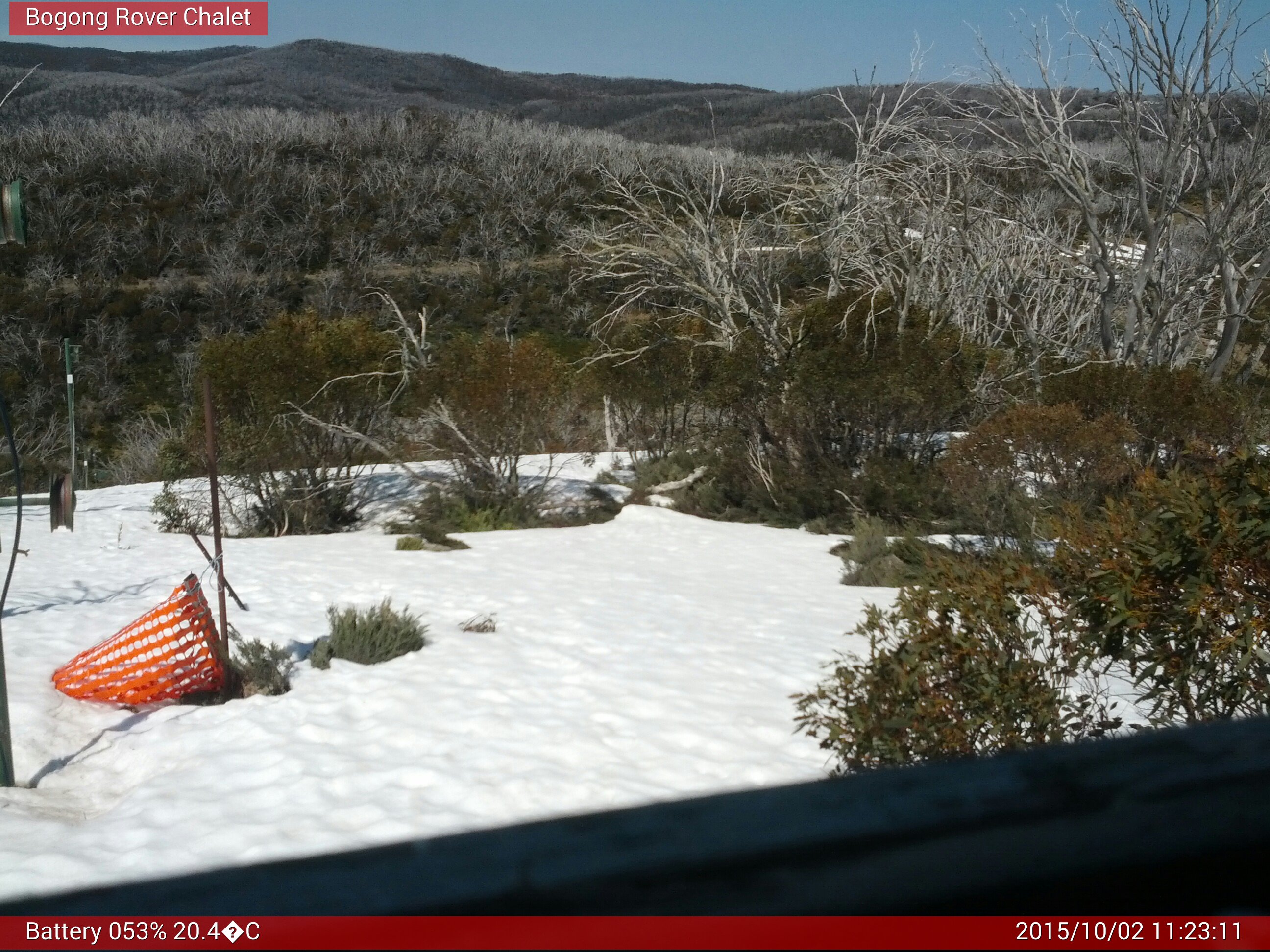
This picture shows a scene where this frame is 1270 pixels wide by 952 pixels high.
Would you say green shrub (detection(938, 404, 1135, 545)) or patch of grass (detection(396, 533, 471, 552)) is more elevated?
green shrub (detection(938, 404, 1135, 545))

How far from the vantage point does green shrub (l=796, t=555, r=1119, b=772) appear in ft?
11.9

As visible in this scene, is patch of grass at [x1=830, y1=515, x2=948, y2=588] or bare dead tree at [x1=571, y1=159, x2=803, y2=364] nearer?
patch of grass at [x1=830, y1=515, x2=948, y2=588]

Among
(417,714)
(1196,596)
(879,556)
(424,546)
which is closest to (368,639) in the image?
(417,714)

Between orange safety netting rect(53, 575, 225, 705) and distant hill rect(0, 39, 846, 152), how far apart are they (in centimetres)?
4147

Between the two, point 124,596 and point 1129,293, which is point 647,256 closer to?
point 1129,293

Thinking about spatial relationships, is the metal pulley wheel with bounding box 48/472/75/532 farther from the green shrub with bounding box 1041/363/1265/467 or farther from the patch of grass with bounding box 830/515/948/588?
the green shrub with bounding box 1041/363/1265/467

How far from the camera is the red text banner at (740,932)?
2.10ft

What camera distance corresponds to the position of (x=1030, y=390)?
40.0 ft

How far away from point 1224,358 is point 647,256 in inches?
265

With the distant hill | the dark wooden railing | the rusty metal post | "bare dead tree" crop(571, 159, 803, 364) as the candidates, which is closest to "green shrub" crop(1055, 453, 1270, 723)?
the dark wooden railing

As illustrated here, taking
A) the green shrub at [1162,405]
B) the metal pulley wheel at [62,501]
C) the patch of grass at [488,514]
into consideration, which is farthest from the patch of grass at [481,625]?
the green shrub at [1162,405]

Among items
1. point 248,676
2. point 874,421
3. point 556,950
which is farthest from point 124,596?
point 556,950

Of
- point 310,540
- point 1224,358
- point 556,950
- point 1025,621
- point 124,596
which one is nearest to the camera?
point 556,950

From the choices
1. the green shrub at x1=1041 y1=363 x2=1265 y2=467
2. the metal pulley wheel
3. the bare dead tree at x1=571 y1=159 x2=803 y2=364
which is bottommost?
the metal pulley wheel
